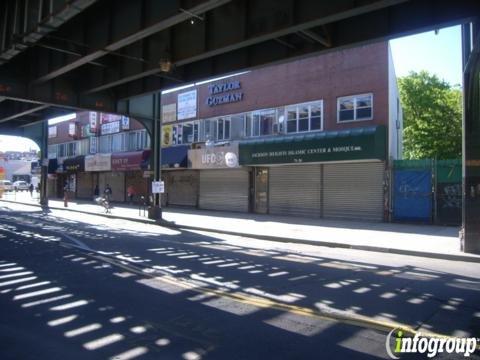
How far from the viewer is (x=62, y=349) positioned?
199 inches

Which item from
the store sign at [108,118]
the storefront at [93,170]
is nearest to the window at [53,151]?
the storefront at [93,170]

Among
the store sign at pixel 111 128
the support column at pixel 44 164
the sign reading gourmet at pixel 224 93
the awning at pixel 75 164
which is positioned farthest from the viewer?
the awning at pixel 75 164

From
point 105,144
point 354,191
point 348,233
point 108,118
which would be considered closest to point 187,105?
point 108,118

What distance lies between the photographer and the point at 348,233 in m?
17.7

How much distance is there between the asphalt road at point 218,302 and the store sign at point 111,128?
28.1 metres

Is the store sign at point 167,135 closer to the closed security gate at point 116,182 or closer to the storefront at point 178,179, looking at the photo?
the storefront at point 178,179

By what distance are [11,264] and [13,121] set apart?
27.1m

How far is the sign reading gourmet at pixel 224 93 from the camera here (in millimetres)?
28969

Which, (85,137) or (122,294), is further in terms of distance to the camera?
(85,137)

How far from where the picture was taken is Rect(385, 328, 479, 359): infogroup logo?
5125mm

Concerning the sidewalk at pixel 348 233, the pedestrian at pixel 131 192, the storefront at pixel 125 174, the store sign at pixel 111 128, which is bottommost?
the sidewalk at pixel 348 233

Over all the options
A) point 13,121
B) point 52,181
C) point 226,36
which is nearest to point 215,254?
point 226,36

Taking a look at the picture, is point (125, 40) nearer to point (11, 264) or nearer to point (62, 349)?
point (11, 264)

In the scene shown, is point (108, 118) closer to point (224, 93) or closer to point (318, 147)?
point (224, 93)
